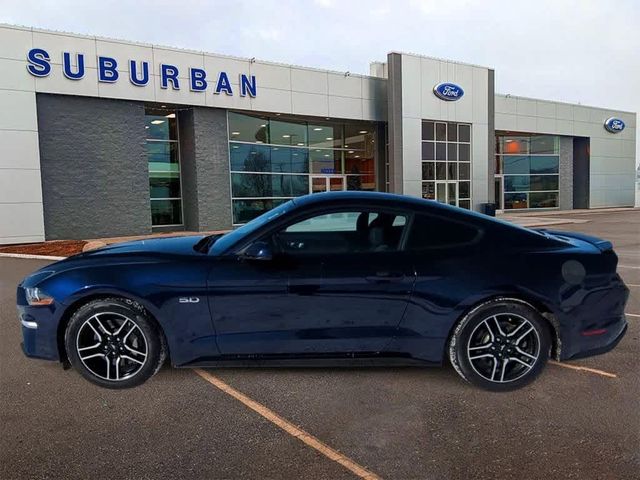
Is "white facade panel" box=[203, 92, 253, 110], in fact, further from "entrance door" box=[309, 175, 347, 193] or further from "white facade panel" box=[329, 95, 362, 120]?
"entrance door" box=[309, 175, 347, 193]

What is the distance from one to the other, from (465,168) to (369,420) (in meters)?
25.1

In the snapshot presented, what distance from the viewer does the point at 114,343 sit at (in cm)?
378

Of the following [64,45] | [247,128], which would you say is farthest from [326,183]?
[64,45]

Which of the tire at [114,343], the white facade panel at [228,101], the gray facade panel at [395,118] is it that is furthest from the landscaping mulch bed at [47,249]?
the gray facade panel at [395,118]

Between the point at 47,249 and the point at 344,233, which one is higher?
the point at 344,233

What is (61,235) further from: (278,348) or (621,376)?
(621,376)

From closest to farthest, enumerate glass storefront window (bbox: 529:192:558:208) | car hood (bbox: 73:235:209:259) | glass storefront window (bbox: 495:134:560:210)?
car hood (bbox: 73:235:209:259)
glass storefront window (bbox: 495:134:560:210)
glass storefront window (bbox: 529:192:558:208)

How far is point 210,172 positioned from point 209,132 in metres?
1.59

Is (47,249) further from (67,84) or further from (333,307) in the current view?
(333,307)

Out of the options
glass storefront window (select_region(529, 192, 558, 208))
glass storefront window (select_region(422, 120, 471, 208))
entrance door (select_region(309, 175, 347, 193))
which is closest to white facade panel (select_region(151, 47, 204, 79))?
entrance door (select_region(309, 175, 347, 193))

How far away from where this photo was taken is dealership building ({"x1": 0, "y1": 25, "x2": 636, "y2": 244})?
16531 millimetres

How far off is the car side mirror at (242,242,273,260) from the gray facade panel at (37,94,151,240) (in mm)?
15907

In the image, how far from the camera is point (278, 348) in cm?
378

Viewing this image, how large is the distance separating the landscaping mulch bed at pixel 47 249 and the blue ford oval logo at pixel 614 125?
3482 centimetres
